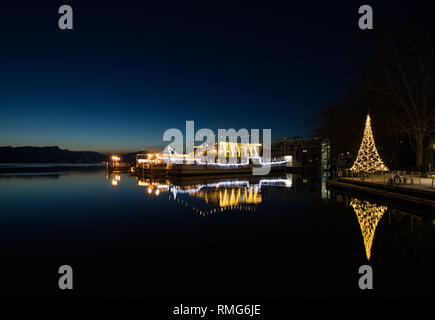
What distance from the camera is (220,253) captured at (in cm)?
Answer: 644

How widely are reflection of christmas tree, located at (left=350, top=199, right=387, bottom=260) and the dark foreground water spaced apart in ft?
0.11

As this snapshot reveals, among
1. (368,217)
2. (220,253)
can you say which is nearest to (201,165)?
(368,217)

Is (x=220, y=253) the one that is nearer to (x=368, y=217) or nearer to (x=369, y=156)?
(x=368, y=217)

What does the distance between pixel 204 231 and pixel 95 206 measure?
7.99m

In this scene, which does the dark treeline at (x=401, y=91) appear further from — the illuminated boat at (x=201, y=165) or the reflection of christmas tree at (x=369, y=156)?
the illuminated boat at (x=201, y=165)

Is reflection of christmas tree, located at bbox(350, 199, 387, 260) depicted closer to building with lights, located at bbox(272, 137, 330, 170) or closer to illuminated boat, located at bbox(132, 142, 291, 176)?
illuminated boat, located at bbox(132, 142, 291, 176)

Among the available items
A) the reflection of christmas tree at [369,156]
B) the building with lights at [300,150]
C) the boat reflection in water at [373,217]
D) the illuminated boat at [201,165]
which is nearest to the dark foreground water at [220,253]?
the boat reflection in water at [373,217]

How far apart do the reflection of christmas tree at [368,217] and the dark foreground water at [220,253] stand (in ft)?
0.11

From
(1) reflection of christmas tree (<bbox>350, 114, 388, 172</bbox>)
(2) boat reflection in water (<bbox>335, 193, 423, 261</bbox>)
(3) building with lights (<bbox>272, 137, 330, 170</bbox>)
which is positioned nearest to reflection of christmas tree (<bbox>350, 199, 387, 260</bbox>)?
(2) boat reflection in water (<bbox>335, 193, 423, 261</bbox>)

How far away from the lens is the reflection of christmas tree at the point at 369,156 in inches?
671

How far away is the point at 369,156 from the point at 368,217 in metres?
9.06

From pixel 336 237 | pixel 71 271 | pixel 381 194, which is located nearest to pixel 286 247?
pixel 336 237

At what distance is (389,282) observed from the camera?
4785mm
